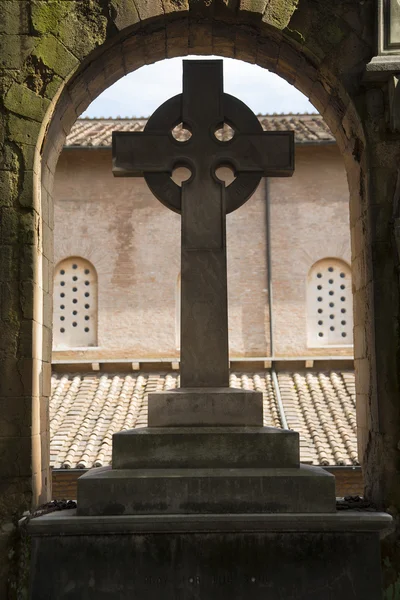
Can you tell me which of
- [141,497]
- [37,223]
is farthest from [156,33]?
[141,497]

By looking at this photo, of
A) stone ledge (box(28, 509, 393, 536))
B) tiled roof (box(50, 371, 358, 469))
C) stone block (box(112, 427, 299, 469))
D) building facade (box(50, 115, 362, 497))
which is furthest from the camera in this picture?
building facade (box(50, 115, 362, 497))

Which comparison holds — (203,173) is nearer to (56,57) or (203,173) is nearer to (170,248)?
(56,57)

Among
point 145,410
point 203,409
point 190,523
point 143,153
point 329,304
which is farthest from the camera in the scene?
point 329,304

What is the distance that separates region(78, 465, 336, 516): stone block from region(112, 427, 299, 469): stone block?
0.56ft

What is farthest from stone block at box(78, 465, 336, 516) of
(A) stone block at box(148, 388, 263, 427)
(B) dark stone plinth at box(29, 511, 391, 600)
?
(A) stone block at box(148, 388, 263, 427)

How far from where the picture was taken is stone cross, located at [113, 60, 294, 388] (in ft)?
18.6

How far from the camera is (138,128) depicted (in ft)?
60.8

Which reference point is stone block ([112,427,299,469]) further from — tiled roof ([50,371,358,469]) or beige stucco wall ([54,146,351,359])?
beige stucco wall ([54,146,351,359])

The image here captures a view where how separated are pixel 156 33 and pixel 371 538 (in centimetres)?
409

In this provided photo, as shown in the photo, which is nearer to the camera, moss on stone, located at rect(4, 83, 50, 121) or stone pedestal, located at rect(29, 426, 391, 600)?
stone pedestal, located at rect(29, 426, 391, 600)

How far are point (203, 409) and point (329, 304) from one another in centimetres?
1130

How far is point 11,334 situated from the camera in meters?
5.64

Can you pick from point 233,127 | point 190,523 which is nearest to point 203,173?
point 233,127

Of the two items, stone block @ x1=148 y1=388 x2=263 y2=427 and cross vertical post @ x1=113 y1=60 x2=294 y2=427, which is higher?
cross vertical post @ x1=113 y1=60 x2=294 y2=427
